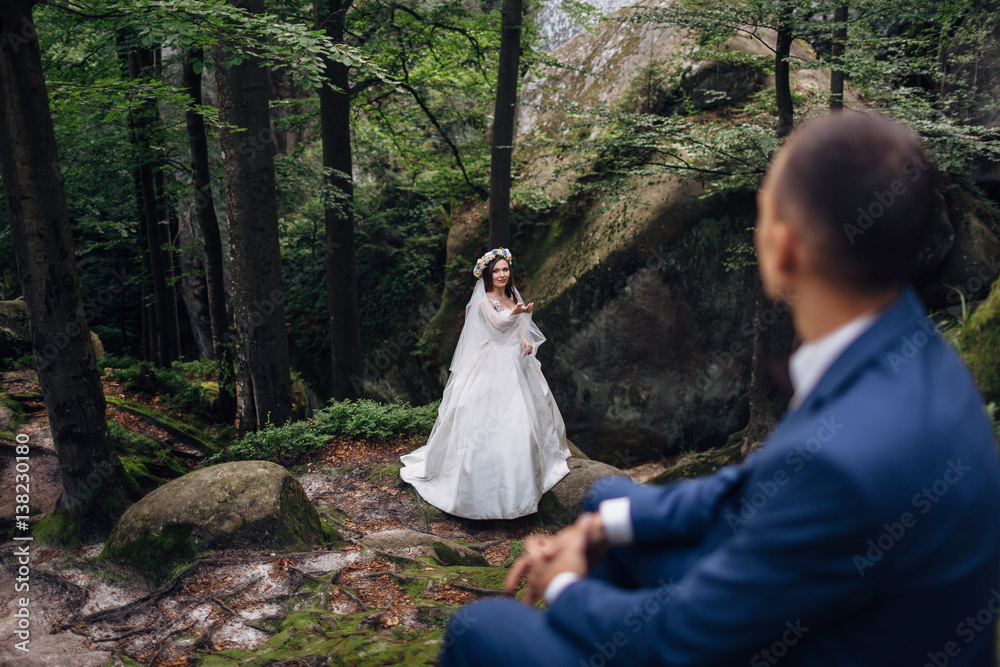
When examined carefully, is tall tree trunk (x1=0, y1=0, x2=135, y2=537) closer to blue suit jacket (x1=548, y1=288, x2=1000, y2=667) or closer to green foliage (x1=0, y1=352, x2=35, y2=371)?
blue suit jacket (x1=548, y1=288, x2=1000, y2=667)

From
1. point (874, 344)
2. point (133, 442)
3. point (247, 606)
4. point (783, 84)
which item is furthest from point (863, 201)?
point (133, 442)

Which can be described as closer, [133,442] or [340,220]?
[133,442]

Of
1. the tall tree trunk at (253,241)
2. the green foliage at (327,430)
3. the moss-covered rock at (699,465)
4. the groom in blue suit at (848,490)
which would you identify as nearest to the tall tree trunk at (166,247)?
the tall tree trunk at (253,241)

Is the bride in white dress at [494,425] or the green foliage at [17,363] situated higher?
the bride in white dress at [494,425]

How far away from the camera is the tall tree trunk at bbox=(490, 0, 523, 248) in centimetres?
834

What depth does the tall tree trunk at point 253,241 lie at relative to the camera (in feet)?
22.7

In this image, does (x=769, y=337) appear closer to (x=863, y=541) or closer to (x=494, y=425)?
(x=494, y=425)

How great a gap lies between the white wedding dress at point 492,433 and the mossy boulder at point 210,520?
6.20 ft

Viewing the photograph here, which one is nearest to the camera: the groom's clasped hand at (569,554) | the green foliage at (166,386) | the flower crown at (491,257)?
the groom's clasped hand at (569,554)

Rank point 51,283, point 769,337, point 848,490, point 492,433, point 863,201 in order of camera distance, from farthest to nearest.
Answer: point 769,337
point 492,433
point 51,283
point 863,201
point 848,490

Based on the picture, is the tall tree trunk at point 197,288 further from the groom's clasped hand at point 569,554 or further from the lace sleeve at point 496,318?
the groom's clasped hand at point 569,554

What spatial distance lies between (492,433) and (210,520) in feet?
9.11

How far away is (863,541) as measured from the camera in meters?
0.92

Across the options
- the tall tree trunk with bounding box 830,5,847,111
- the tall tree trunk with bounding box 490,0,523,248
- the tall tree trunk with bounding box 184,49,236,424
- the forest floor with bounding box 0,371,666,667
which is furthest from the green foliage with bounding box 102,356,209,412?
the tall tree trunk with bounding box 830,5,847,111
